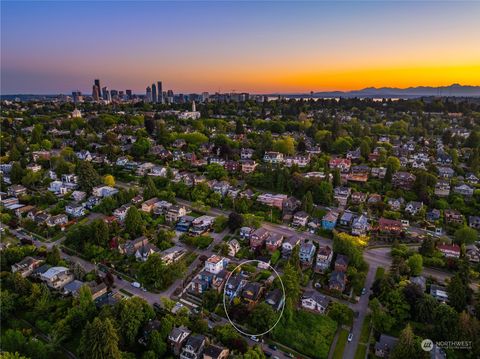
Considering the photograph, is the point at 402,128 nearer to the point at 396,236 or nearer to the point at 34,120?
the point at 396,236

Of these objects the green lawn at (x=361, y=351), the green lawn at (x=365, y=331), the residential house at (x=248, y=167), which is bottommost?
the green lawn at (x=361, y=351)

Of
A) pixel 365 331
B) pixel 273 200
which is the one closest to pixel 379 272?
pixel 365 331

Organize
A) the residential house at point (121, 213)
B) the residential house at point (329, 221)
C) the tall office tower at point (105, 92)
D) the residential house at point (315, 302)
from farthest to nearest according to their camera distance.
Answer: the tall office tower at point (105, 92), the residential house at point (121, 213), the residential house at point (329, 221), the residential house at point (315, 302)

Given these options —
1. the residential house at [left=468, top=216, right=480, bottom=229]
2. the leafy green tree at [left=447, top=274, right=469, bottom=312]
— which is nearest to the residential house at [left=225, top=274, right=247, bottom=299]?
the leafy green tree at [left=447, top=274, right=469, bottom=312]

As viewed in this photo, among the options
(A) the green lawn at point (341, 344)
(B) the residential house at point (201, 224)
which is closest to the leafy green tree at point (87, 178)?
(B) the residential house at point (201, 224)

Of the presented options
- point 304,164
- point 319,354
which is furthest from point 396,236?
point 304,164

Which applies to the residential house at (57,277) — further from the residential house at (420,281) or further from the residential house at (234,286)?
the residential house at (420,281)
